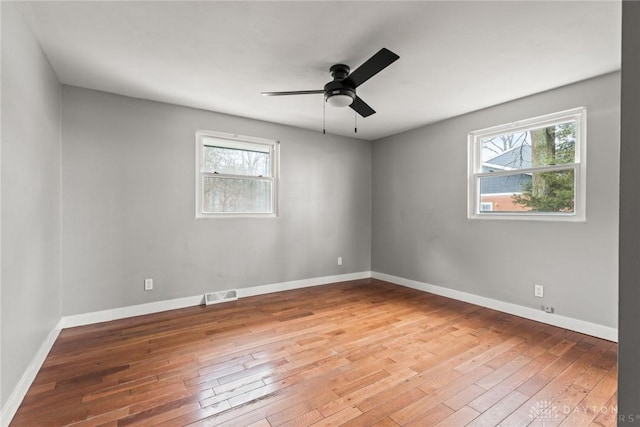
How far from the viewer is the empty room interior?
186 centimetres

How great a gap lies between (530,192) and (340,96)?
247 cm

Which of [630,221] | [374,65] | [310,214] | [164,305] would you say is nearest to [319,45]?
[374,65]

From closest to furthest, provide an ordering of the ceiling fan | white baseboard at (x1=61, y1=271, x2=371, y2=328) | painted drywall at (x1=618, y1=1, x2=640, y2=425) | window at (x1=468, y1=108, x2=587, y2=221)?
painted drywall at (x1=618, y1=1, x2=640, y2=425) → the ceiling fan → window at (x1=468, y1=108, x2=587, y2=221) → white baseboard at (x1=61, y1=271, x2=371, y2=328)

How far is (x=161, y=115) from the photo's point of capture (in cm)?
358

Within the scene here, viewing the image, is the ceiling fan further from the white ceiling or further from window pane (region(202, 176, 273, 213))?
window pane (region(202, 176, 273, 213))

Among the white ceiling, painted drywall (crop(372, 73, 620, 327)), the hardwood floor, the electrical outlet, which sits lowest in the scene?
the hardwood floor

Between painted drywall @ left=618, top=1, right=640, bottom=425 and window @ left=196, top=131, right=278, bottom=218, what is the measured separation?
3.85 metres

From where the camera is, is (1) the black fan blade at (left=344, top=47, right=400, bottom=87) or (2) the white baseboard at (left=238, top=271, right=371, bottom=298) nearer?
(1) the black fan blade at (left=344, top=47, right=400, bottom=87)

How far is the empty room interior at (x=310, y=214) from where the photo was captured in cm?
186

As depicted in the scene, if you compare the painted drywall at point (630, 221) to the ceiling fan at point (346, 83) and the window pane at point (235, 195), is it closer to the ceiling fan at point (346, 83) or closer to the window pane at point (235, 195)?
the ceiling fan at point (346, 83)

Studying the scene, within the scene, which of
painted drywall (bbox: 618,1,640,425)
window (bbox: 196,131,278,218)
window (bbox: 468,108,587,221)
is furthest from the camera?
window (bbox: 196,131,278,218)

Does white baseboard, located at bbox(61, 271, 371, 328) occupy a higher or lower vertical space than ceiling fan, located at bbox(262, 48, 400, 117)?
lower

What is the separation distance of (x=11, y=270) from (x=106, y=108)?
2.14 metres

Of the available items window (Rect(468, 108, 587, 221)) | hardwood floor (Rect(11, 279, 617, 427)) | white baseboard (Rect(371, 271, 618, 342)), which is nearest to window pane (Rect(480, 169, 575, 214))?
window (Rect(468, 108, 587, 221))
